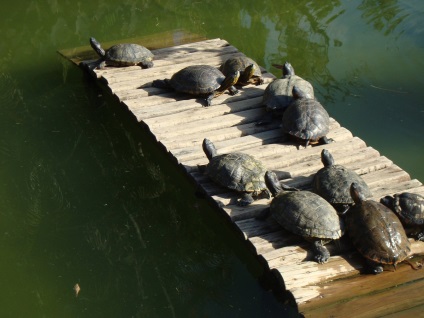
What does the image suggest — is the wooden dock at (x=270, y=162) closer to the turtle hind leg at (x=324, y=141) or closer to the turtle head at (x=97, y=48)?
the turtle hind leg at (x=324, y=141)

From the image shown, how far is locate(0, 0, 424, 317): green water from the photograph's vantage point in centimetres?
444

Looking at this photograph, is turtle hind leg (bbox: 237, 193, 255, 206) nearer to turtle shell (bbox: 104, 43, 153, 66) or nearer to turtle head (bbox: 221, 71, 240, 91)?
turtle head (bbox: 221, 71, 240, 91)

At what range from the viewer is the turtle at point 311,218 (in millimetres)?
4207

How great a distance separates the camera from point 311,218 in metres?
4.23

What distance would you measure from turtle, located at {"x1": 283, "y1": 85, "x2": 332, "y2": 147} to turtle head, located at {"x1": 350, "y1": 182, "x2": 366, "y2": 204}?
96cm

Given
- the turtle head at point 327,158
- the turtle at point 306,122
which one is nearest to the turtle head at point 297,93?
the turtle at point 306,122

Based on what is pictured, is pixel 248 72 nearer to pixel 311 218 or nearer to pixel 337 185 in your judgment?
pixel 337 185

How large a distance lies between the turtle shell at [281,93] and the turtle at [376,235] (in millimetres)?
1672

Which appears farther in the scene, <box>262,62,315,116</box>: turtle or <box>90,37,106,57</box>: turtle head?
<box>90,37,106,57</box>: turtle head

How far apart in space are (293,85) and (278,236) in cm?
193

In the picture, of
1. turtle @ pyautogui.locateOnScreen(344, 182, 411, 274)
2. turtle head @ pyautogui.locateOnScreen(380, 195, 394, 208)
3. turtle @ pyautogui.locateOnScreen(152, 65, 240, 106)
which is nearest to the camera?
turtle @ pyautogui.locateOnScreen(344, 182, 411, 274)

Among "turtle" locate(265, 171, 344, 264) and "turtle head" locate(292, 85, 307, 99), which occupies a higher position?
"turtle head" locate(292, 85, 307, 99)

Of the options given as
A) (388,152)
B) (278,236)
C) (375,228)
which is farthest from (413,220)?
(388,152)

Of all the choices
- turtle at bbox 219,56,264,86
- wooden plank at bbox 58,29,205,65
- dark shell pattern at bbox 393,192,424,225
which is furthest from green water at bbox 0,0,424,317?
dark shell pattern at bbox 393,192,424,225
